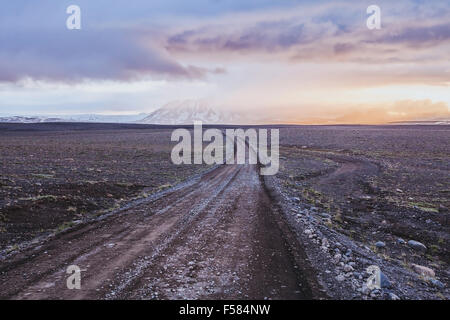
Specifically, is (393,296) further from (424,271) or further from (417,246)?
(417,246)

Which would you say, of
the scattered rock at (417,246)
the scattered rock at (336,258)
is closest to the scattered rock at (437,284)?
the scattered rock at (336,258)

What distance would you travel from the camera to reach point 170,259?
8.50 metres

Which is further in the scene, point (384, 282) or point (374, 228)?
point (374, 228)

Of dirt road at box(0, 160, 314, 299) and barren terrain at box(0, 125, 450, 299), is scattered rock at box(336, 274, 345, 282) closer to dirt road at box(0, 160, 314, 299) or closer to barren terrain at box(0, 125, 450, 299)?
barren terrain at box(0, 125, 450, 299)

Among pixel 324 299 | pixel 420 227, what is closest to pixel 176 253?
pixel 324 299

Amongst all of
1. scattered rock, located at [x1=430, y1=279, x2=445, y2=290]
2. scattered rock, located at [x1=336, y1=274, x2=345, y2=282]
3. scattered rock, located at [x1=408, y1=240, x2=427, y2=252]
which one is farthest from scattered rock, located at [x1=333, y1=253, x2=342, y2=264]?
scattered rock, located at [x1=408, y1=240, x2=427, y2=252]

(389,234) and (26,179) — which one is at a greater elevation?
(26,179)

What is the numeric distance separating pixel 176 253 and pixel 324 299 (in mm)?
4343

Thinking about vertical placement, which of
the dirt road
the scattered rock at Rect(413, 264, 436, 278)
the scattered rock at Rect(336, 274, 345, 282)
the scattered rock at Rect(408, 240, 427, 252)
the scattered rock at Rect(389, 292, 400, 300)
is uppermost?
the dirt road

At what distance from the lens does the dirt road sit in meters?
6.75

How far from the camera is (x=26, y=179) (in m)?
20.1

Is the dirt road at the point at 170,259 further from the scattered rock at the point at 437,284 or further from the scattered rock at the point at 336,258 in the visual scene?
the scattered rock at the point at 437,284

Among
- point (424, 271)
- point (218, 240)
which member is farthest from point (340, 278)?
point (218, 240)
